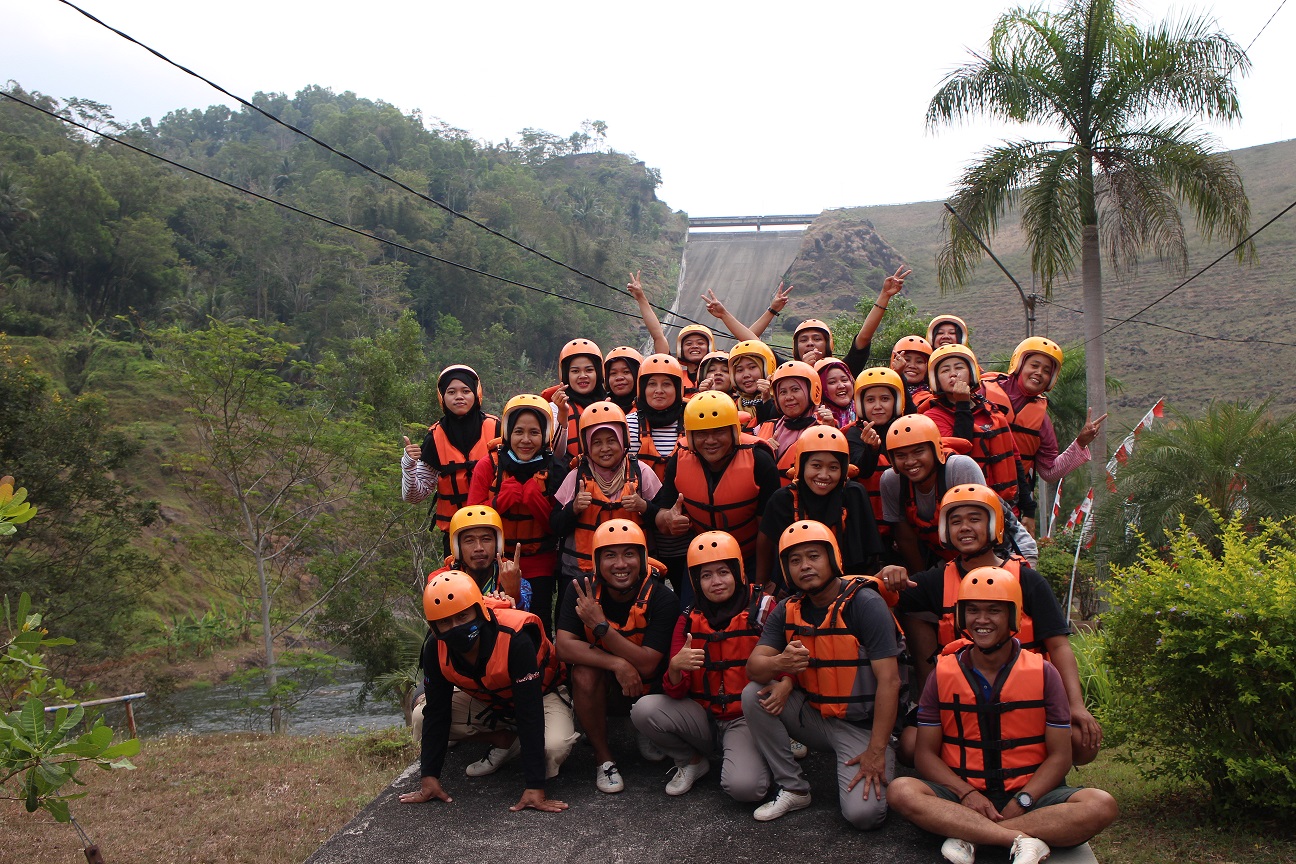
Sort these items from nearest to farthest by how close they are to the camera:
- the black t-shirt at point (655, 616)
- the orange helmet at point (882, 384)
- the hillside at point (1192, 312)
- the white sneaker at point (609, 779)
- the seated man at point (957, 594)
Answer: the seated man at point (957, 594) → the black t-shirt at point (655, 616) → the white sneaker at point (609, 779) → the orange helmet at point (882, 384) → the hillside at point (1192, 312)

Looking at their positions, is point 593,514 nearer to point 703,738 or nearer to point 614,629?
point 614,629

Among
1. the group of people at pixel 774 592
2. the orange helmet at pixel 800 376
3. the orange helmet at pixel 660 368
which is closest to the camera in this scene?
the group of people at pixel 774 592

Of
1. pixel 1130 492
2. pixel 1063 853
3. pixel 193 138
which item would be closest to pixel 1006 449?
pixel 1063 853

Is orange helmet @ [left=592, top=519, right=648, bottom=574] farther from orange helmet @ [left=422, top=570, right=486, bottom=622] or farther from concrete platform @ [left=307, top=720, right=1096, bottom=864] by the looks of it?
concrete platform @ [left=307, top=720, right=1096, bottom=864]

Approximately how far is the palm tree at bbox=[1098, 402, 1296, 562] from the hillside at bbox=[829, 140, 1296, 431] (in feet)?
59.1

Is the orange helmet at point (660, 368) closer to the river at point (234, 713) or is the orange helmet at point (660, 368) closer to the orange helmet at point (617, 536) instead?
the orange helmet at point (617, 536)

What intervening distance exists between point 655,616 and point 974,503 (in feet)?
6.80

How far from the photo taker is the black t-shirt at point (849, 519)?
634 cm

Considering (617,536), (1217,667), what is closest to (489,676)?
(617,536)

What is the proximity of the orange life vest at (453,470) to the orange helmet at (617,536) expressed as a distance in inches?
75.3

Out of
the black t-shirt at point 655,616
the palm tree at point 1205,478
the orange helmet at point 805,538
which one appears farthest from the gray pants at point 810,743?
the palm tree at point 1205,478

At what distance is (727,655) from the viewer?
6.32 metres

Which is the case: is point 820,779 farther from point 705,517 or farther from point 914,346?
point 914,346

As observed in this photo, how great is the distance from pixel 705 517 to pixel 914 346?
8.38 ft
